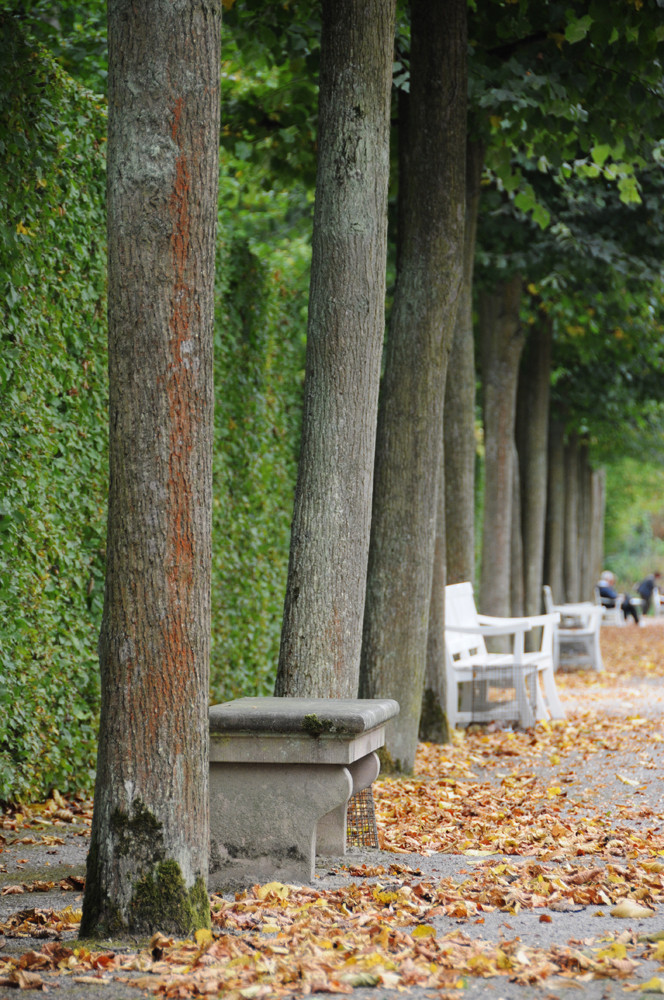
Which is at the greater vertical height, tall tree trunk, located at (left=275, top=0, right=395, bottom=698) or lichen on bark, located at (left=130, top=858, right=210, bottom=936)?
tall tree trunk, located at (left=275, top=0, right=395, bottom=698)

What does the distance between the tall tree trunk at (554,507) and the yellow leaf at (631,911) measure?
655 inches

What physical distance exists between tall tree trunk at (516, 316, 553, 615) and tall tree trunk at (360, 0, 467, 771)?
9.55 meters

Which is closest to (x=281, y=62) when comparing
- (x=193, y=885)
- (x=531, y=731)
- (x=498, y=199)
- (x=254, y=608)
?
(x=498, y=199)

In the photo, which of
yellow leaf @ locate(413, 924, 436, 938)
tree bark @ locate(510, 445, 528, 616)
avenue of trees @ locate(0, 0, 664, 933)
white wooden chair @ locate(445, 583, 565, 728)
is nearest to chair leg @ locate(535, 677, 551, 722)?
white wooden chair @ locate(445, 583, 565, 728)

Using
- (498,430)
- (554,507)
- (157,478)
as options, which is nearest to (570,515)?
(554,507)

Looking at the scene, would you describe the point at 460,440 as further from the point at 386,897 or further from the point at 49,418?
the point at 386,897

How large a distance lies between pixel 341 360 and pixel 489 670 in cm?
465

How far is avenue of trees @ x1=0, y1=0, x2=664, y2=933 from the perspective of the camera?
3.69 meters

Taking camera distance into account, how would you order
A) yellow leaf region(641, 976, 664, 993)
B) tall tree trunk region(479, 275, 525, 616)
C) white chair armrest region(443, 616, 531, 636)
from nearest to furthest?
yellow leaf region(641, 976, 664, 993), white chair armrest region(443, 616, 531, 636), tall tree trunk region(479, 275, 525, 616)

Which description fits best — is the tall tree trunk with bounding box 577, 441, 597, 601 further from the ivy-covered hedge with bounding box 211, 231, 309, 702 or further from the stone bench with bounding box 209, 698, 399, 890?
the stone bench with bounding box 209, 698, 399, 890

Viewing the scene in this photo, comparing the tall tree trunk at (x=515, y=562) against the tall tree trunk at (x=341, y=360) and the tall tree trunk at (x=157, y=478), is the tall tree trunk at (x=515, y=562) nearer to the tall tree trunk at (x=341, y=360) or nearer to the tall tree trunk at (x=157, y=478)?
the tall tree trunk at (x=341, y=360)

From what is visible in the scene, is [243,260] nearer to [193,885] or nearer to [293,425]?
[293,425]

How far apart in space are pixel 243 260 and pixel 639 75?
135 inches

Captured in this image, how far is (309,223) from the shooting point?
1422 cm
